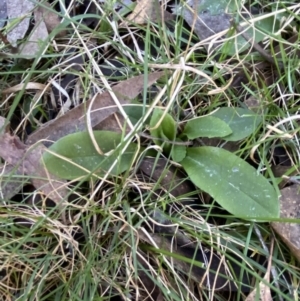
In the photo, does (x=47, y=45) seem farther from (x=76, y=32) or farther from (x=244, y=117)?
(x=244, y=117)

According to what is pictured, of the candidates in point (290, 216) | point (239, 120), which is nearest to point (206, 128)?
point (239, 120)

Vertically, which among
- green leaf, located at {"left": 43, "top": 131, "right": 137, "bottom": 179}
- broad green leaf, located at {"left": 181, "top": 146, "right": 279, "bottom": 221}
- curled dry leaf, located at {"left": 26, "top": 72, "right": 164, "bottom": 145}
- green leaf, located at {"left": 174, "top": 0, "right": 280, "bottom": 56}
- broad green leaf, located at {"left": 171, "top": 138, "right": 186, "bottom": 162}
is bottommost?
broad green leaf, located at {"left": 181, "top": 146, "right": 279, "bottom": 221}

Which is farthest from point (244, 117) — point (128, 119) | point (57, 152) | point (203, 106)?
point (57, 152)

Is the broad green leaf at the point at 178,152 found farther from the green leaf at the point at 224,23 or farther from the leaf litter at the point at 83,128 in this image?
the green leaf at the point at 224,23

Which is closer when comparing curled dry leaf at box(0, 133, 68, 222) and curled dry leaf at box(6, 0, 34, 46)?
curled dry leaf at box(0, 133, 68, 222)

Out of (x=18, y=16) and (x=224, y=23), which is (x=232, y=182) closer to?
(x=224, y=23)

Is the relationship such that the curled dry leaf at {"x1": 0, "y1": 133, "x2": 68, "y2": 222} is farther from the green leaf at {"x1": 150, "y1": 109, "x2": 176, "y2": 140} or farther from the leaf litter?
the green leaf at {"x1": 150, "y1": 109, "x2": 176, "y2": 140}

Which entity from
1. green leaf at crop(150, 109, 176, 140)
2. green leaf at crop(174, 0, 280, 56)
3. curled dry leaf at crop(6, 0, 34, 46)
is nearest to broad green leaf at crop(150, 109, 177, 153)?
green leaf at crop(150, 109, 176, 140)

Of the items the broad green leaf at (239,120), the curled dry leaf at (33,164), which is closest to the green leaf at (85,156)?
the curled dry leaf at (33,164)
